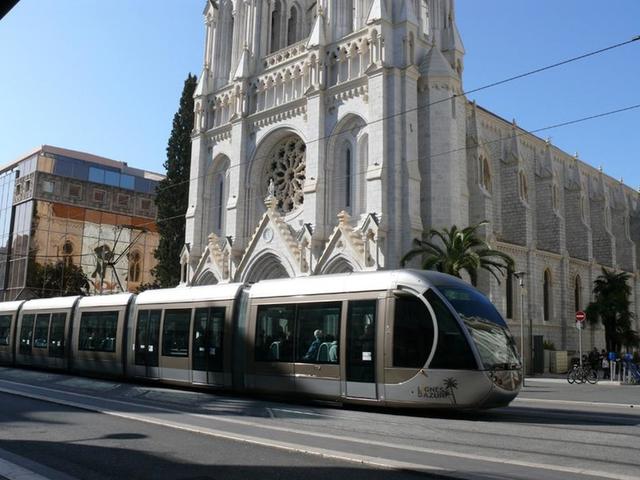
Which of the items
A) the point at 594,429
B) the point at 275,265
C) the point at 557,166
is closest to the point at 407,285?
the point at 594,429

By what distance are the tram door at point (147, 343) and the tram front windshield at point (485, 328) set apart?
9.51 m

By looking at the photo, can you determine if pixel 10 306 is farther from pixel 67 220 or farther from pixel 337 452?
pixel 67 220

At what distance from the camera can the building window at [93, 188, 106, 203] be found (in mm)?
58094

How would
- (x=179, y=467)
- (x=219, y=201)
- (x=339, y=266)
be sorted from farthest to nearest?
(x=219, y=201) < (x=339, y=266) < (x=179, y=467)

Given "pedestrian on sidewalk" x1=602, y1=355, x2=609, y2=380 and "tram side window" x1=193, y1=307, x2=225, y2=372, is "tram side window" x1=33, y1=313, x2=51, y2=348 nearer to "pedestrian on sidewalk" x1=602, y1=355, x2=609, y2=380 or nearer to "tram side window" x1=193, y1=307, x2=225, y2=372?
"tram side window" x1=193, y1=307, x2=225, y2=372

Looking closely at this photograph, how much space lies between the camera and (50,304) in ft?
77.0

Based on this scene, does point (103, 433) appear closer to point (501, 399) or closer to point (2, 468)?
point (2, 468)

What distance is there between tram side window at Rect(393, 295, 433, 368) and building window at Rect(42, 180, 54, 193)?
48860mm

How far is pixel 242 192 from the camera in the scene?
37812 millimetres

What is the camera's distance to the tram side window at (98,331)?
785 inches

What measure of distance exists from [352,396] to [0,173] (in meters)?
57.6

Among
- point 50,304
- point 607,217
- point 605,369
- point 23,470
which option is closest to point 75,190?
point 50,304

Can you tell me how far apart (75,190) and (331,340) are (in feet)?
160

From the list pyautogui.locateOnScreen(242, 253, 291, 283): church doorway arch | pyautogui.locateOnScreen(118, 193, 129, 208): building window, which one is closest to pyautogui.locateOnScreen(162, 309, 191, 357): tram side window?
pyautogui.locateOnScreen(242, 253, 291, 283): church doorway arch
